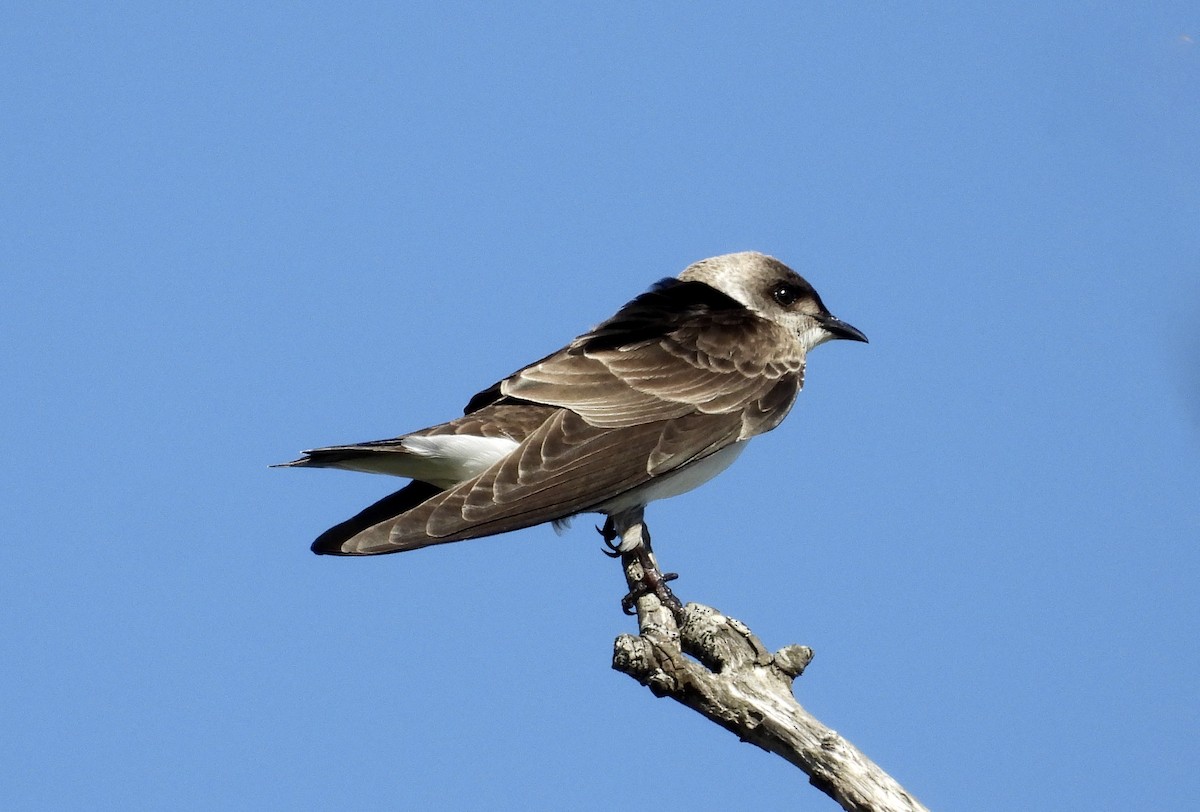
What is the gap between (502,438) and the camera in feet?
24.4

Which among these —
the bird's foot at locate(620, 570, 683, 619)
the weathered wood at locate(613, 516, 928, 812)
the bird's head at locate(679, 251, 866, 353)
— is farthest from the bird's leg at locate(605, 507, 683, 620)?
the bird's head at locate(679, 251, 866, 353)

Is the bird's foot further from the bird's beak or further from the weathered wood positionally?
the bird's beak

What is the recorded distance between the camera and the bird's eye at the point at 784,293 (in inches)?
356

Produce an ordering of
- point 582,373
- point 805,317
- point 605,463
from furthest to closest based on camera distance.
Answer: point 805,317 < point 582,373 < point 605,463

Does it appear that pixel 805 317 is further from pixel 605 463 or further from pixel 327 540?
pixel 327 540

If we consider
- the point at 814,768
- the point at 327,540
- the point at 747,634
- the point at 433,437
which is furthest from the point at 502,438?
the point at 814,768

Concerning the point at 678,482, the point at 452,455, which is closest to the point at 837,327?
the point at 678,482

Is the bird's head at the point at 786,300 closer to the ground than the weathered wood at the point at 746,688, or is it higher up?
higher up

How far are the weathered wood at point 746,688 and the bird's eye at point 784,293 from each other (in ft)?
10.9

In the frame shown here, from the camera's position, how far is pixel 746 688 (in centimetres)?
563

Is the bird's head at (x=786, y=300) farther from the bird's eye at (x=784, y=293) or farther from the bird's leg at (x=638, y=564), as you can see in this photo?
the bird's leg at (x=638, y=564)

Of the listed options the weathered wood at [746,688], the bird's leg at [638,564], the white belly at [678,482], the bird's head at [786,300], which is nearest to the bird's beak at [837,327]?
the bird's head at [786,300]

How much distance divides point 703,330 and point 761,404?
2.06ft

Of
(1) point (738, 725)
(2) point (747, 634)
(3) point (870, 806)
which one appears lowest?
(3) point (870, 806)
